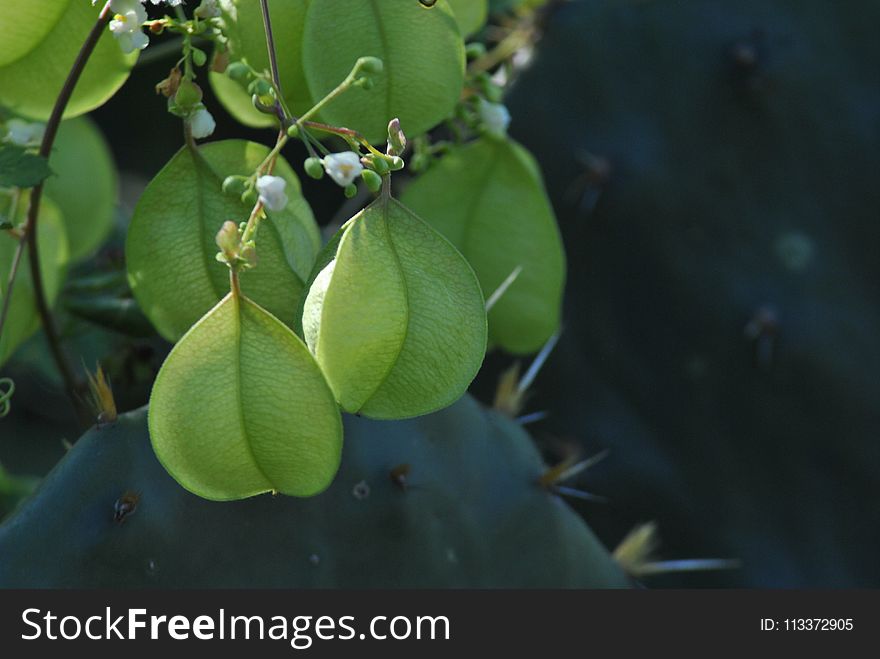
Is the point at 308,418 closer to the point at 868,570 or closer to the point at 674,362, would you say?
the point at 674,362

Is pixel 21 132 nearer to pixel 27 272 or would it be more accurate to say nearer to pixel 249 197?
pixel 27 272

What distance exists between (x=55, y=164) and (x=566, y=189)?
1.83 feet

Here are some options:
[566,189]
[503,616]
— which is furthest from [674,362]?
[503,616]

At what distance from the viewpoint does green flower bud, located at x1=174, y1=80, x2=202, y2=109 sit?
0.60m

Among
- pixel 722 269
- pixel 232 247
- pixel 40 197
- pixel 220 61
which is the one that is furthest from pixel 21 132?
pixel 722 269

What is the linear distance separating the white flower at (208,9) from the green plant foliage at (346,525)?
0.24 m

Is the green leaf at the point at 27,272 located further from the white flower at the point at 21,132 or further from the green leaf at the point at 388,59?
the green leaf at the point at 388,59

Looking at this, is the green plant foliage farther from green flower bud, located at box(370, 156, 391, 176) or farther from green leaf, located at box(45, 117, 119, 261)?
green leaf, located at box(45, 117, 119, 261)

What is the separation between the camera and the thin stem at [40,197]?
629 mm

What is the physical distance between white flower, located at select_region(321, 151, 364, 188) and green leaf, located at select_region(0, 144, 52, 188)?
0.63 feet

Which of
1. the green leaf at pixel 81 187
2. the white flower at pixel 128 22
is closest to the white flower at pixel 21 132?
the white flower at pixel 128 22

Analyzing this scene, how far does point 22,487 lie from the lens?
956 mm

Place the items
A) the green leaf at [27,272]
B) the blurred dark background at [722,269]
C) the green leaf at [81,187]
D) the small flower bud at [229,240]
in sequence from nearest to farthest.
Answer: the small flower bud at [229,240], the green leaf at [27,272], the green leaf at [81,187], the blurred dark background at [722,269]

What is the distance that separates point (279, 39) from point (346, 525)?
306 millimetres
